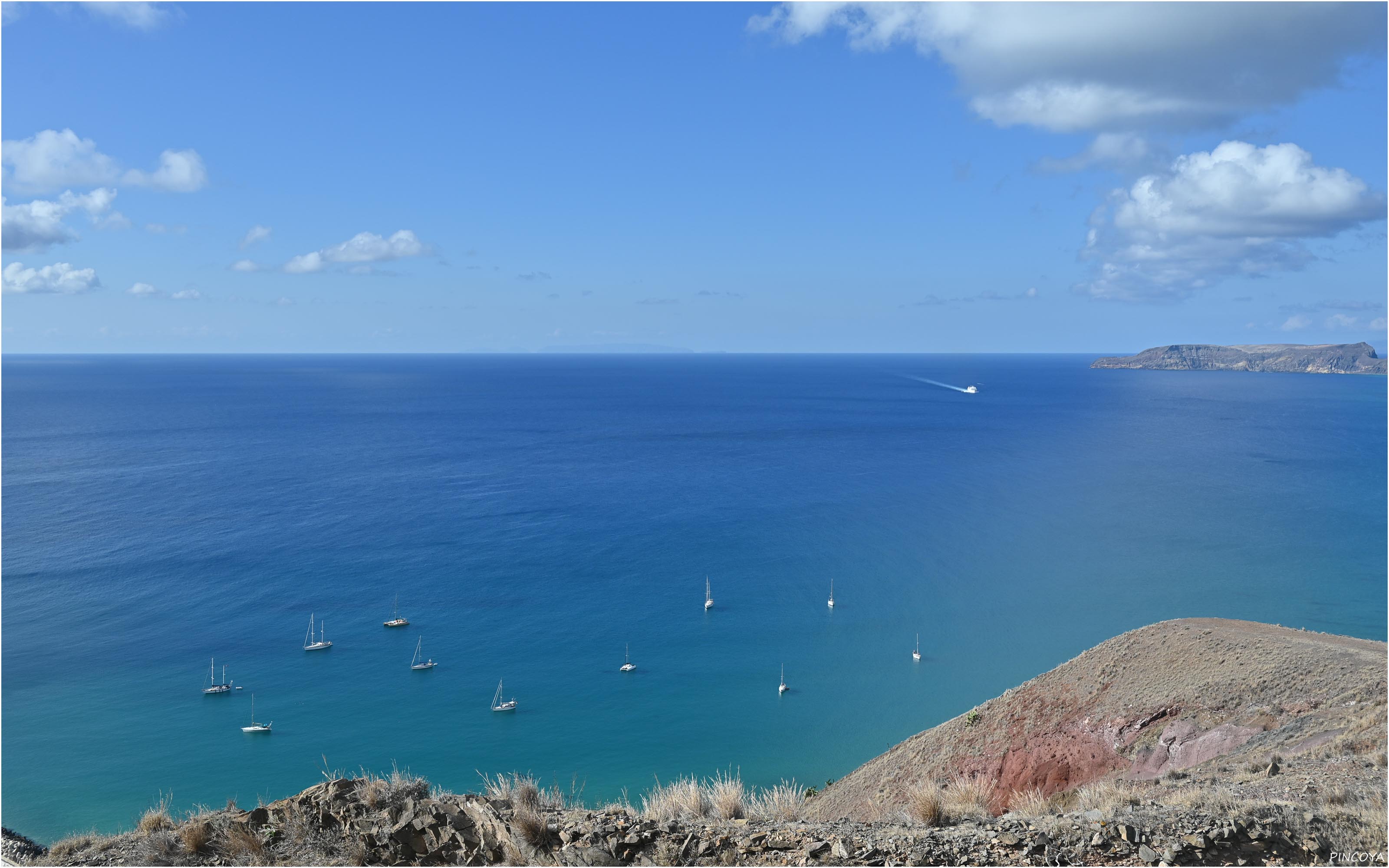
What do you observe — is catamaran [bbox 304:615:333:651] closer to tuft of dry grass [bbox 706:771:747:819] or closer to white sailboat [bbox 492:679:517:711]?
white sailboat [bbox 492:679:517:711]

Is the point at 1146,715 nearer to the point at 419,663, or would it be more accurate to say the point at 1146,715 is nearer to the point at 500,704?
the point at 500,704

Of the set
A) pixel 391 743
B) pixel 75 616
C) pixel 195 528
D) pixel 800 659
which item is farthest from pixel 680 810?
pixel 195 528

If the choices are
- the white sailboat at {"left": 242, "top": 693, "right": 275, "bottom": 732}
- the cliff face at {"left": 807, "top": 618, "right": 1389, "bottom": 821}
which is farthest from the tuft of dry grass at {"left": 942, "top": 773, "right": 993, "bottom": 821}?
the white sailboat at {"left": 242, "top": 693, "right": 275, "bottom": 732}

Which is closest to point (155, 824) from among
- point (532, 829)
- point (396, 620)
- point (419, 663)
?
point (532, 829)

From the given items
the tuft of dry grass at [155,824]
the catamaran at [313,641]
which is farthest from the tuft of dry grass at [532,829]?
the catamaran at [313,641]

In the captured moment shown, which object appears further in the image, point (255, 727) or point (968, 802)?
point (255, 727)

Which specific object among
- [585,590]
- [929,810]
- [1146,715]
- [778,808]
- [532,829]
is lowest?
[585,590]
